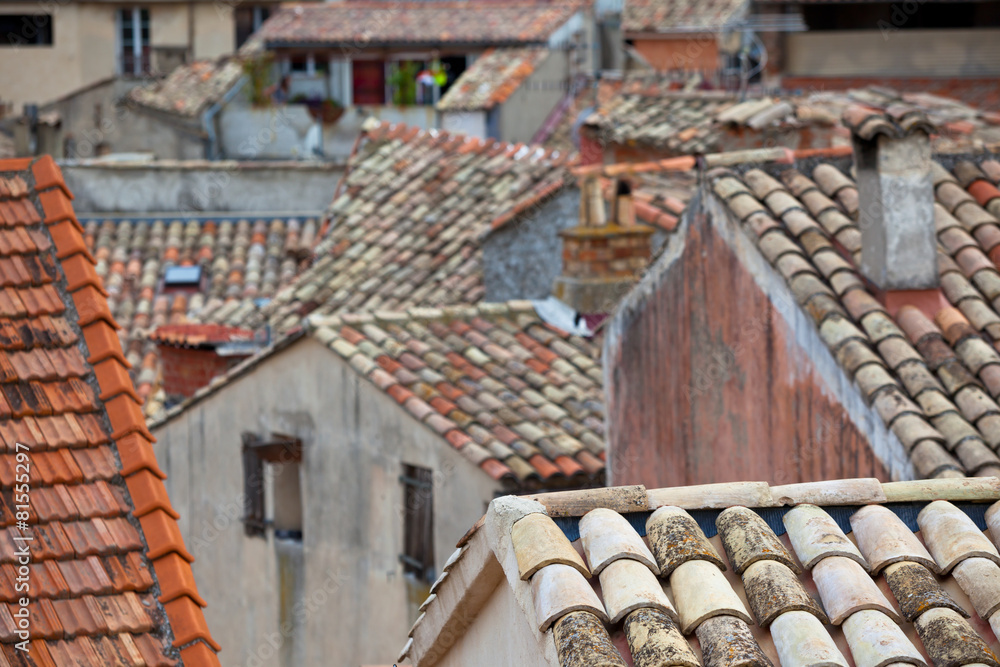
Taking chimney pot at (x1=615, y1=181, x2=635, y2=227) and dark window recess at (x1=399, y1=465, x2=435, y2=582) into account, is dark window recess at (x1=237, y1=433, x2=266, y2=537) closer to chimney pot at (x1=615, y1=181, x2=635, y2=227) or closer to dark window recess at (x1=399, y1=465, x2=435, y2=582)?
dark window recess at (x1=399, y1=465, x2=435, y2=582)

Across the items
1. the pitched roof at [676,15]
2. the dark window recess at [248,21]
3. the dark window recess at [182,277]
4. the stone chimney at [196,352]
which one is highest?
the dark window recess at [248,21]

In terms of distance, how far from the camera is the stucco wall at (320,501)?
993 cm

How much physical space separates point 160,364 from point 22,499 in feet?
33.7

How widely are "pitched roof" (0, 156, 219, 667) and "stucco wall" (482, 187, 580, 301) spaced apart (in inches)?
286

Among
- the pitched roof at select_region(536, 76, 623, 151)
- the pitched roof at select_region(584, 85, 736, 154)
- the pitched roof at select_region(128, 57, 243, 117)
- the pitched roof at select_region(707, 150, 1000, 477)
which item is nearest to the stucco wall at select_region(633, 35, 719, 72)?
the pitched roof at select_region(536, 76, 623, 151)

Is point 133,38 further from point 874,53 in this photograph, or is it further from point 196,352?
point 196,352

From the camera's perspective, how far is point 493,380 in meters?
10.2

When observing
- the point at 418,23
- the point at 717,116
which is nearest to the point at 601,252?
the point at 717,116

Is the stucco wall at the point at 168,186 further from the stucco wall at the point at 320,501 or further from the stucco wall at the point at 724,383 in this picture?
the stucco wall at the point at 724,383

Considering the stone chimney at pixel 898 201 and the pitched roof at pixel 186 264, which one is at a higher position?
the stone chimney at pixel 898 201

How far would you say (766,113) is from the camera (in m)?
11.7

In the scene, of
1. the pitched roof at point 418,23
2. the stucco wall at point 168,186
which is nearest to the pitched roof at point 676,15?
the pitched roof at point 418,23

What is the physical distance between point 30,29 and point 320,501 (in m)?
28.7

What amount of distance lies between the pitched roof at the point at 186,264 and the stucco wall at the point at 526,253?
3.71m
